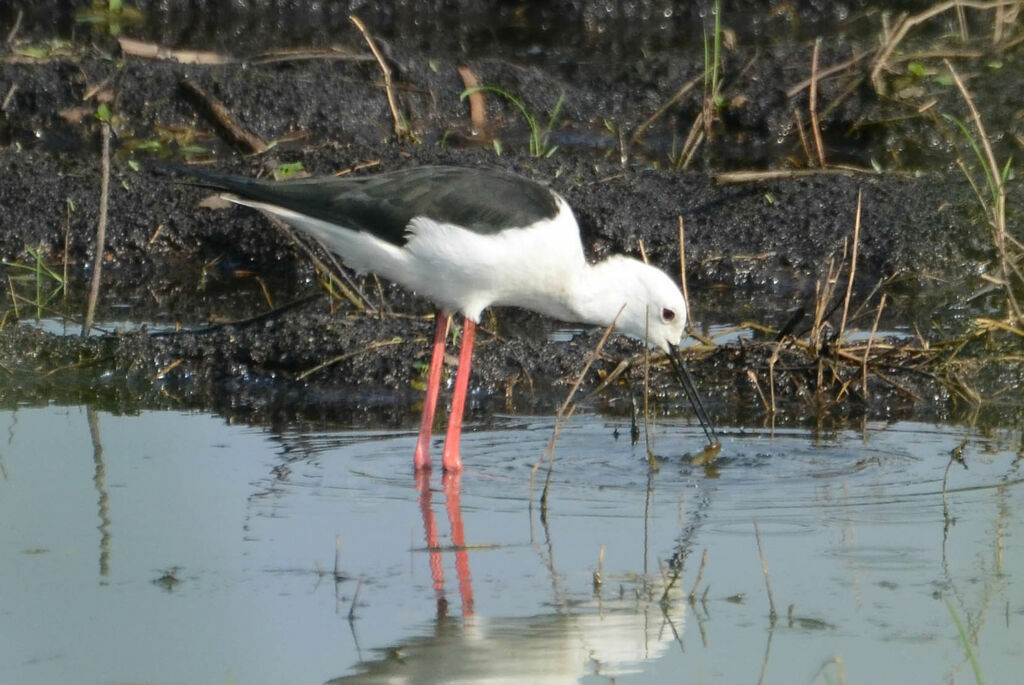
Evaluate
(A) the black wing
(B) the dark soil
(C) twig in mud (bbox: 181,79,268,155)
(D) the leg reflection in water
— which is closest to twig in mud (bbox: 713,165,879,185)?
(B) the dark soil

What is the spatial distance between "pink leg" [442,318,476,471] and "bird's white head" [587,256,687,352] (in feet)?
1.41

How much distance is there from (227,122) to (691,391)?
426 cm

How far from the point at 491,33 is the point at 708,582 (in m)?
10.0

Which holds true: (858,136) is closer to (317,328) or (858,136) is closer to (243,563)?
(317,328)

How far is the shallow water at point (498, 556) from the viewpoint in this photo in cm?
346

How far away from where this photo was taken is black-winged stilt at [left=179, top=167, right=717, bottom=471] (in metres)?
5.25

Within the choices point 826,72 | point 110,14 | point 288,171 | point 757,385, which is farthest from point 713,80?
point 110,14

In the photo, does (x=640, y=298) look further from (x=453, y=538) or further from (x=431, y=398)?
(x=453, y=538)

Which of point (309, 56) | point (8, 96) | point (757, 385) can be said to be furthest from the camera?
point (309, 56)

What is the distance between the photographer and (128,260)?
25.5 feet

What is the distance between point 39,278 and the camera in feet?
22.2

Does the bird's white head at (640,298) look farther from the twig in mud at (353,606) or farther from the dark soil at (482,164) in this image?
the twig in mud at (353,606)

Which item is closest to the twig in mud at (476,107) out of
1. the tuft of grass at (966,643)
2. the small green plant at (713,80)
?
the small green plant at (713,80)

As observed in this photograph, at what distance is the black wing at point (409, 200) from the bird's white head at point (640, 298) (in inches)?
14.9
